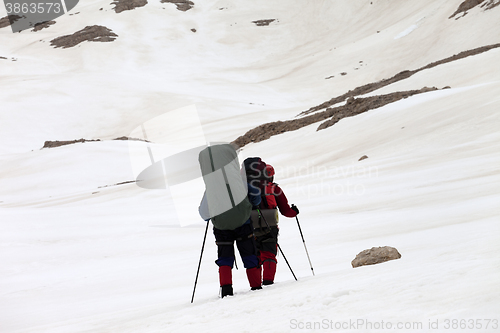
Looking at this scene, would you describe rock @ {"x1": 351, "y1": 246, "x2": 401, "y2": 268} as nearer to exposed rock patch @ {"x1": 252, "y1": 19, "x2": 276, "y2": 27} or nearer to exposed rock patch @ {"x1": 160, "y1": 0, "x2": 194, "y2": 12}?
exposed rock patch @ {"x1": 252, "y1": 19, "x2": 276, "y2": 27}

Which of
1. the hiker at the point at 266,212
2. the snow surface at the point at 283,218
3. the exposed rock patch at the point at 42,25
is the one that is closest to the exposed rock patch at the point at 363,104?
the snow surface at the point at 283,218

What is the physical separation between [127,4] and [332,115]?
6040 cm

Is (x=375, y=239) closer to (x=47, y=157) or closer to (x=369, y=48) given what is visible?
(x=47, y=157)

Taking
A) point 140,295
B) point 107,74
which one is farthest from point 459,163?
point 107,74

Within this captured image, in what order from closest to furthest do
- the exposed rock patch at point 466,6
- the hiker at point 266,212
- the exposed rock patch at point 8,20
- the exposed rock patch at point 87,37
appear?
the hiker at point 266,212, the exposed rock patch at point 466,6, the exposed rock patch at point 87,37, the exposed rock patch at point 8,20

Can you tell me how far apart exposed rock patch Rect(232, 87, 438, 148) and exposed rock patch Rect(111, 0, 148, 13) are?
55.8m

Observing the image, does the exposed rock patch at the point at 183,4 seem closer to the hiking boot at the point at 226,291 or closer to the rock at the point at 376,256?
the rock at the point at 376,256

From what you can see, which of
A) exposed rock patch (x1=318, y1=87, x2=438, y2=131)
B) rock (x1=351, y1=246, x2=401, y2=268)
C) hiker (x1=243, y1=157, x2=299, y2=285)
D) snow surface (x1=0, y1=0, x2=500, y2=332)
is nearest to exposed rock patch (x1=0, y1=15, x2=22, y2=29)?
snow surface (x1=0, y1=0, x2=500, y2=332)

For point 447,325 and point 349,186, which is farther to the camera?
point 349,186

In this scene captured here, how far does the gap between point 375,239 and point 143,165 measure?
1677 centimetres

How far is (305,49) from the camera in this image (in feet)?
205

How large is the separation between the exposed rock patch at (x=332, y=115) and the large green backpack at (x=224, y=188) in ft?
51.8

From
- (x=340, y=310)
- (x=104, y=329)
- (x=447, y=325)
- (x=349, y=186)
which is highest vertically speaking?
(x=447, y=325)

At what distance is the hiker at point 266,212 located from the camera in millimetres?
3871
